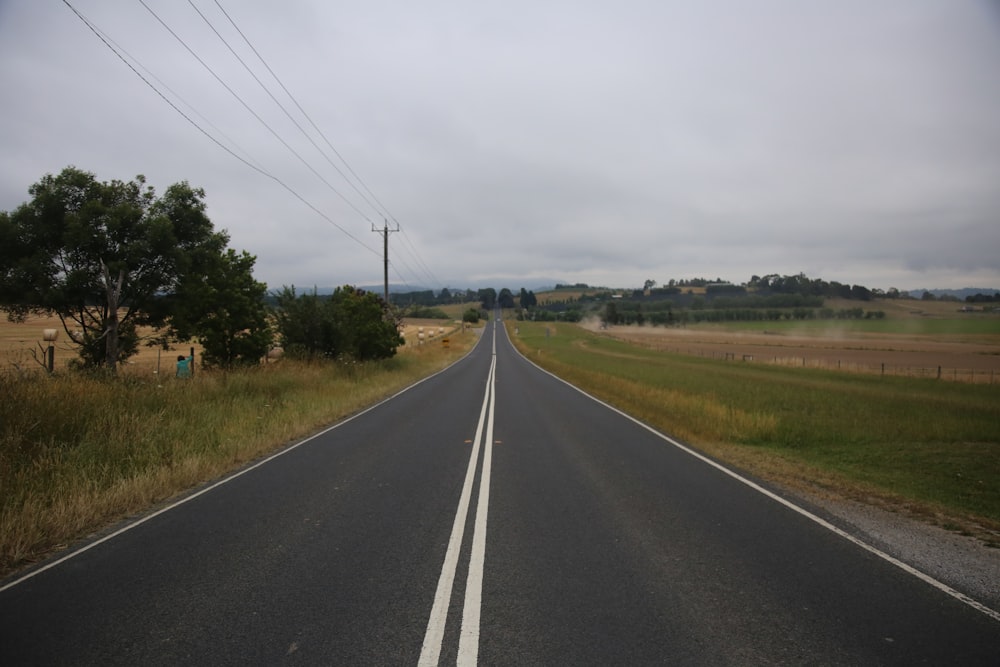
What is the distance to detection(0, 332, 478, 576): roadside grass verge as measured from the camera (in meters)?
6.08

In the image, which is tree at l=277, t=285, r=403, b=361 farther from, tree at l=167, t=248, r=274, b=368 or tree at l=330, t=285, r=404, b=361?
tree at l=167, t=248, r=274, b=368

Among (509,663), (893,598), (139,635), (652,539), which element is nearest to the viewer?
(509,663)

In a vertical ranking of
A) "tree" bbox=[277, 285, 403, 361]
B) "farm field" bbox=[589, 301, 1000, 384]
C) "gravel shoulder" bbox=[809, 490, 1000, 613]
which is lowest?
"farm field" bbox=[589, 301, 1000, 384]

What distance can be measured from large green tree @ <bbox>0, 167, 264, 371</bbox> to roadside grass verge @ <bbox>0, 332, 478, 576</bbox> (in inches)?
147

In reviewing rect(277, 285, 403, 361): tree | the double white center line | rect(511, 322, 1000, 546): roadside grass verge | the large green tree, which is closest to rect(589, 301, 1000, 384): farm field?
rect(511, 322, 1000, 546): roadside grass verge

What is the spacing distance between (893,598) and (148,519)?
7.29 m

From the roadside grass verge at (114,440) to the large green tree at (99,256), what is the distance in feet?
12.3

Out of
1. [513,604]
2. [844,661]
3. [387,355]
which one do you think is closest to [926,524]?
Answer: [844,661]

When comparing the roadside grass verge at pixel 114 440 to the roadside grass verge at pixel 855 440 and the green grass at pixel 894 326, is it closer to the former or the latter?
the roadside grass verge at pixel 855 440

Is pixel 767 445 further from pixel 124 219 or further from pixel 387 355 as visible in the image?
pixel 387 355

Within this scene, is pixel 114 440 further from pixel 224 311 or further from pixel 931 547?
pixel 224 311

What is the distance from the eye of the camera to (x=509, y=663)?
3.37 meters

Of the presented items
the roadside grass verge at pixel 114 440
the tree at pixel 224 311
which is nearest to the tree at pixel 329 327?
the tree at pixel 224 311

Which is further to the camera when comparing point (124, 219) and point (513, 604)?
point (124, 219)
